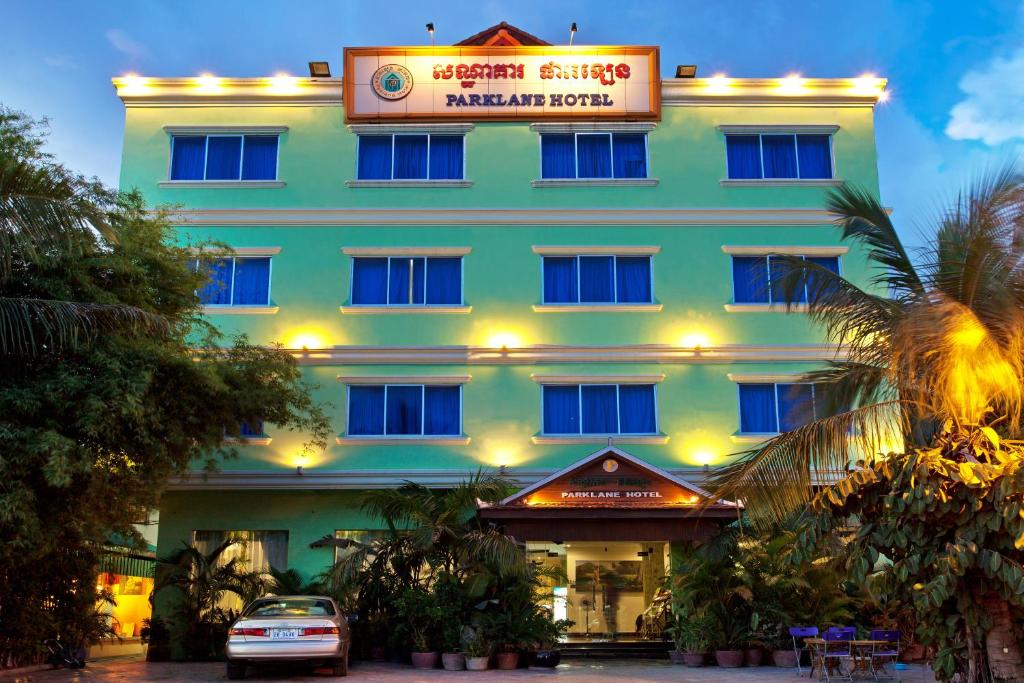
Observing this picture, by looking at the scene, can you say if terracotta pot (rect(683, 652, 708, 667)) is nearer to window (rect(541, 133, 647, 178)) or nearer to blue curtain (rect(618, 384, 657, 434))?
blue curtain (rect(618, 384, 657, 434))

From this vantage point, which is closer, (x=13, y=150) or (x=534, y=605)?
(x=13, y=150)

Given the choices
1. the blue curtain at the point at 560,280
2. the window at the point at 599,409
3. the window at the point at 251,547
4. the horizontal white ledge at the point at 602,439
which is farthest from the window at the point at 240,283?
the horizontal white ledge at the point at 602,439

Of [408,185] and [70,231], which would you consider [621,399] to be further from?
[70,231]

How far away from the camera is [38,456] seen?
44.4 ft

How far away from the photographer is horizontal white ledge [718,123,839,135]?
24.0 meters

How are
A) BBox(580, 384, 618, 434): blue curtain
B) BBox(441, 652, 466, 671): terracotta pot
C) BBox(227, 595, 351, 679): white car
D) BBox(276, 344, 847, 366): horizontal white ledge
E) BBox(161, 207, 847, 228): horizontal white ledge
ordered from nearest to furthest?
BBox(227, 595, 351, 679): white car < BBox(441, 652, 466, 671): terracotta pot < BBox(580, 384, 618, 434): blue curtain < BBox(276, 344, 847, 366): horizontal white ledge < BBox(161, 207, 847, 228): horizontal white ledge

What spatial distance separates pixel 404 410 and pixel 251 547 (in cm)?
435

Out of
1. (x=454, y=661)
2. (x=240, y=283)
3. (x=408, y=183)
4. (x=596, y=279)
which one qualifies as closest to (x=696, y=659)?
(x=454, y=661)

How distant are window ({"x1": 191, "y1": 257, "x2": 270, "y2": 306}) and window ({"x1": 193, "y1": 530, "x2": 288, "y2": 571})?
5004 mm

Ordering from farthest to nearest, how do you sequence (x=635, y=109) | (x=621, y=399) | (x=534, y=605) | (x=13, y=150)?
1. (x=635, y=109)
2. (x=621, y=399)
3. (x=534, y=605)
4. (x=13, y=150)

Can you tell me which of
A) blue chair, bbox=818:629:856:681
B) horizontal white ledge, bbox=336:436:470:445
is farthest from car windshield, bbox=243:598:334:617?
blue chair, bbox=818:629:856:681

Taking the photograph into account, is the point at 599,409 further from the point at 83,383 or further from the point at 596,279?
the point at 83,383

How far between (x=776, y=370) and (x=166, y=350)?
1279 centimetres

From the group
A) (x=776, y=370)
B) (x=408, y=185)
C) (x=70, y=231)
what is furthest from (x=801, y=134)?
(x=70, y=231)
